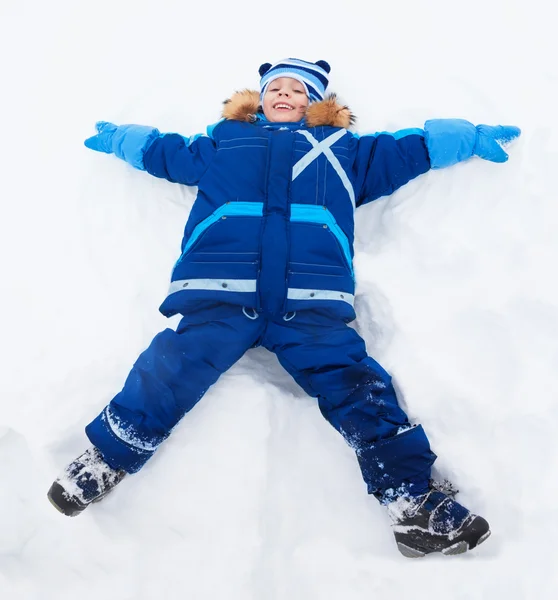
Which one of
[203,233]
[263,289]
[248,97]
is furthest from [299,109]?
[263,289]

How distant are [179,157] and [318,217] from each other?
1.85ft

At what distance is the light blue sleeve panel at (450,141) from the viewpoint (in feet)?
6.00

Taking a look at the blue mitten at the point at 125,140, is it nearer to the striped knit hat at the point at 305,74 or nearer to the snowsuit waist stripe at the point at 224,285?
the striped knit hat at the point at 305,74

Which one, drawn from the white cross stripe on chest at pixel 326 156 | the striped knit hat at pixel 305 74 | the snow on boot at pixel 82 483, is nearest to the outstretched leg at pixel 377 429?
the white cross stripe on chest at pixel 326 156

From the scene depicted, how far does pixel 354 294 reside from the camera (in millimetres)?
1872

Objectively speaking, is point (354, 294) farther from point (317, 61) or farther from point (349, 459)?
Result: point (317, 61)

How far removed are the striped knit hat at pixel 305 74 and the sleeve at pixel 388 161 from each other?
0.30 meters

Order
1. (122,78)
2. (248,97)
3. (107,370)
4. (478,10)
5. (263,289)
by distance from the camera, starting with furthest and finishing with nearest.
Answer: (122,78), (478,10), (248,97), (107,370), (263,289)

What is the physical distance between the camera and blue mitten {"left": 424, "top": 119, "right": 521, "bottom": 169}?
71.7 inches

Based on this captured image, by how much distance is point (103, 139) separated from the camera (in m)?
2.05

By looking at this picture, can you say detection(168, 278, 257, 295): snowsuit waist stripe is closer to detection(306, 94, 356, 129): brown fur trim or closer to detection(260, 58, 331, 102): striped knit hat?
detection(306, 94, 356, 129): brown fur trim

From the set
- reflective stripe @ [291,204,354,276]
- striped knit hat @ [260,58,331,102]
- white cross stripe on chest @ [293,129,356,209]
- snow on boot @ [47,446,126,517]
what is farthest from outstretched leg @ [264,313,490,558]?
striped knit hat @ [260,58,331,102]

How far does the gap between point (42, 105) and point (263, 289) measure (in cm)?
132

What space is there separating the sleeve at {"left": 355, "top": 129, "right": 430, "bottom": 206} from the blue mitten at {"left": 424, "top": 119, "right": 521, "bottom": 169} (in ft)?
0.15
